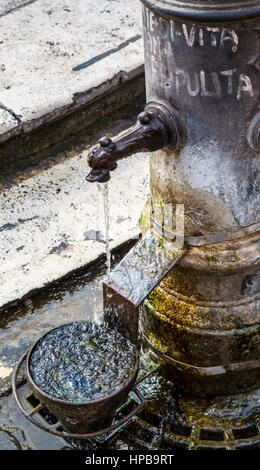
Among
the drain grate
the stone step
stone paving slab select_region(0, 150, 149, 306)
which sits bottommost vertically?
the drain grate

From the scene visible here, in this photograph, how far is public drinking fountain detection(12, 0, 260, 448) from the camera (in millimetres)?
2156

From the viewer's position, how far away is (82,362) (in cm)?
261

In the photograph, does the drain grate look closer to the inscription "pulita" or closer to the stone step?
the inscription "pulita"

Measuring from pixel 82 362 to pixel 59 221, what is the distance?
117 cm

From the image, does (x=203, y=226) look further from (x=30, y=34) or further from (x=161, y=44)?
(x=30, y=34)

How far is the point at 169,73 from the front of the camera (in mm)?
2260

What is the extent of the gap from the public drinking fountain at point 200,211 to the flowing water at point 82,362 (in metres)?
0.07

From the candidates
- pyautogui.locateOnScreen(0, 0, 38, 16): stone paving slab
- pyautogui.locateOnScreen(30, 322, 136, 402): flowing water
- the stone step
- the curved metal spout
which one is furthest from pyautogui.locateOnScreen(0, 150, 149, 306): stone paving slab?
pyautogui.locateOnScreen(0, 0, 38, 16): stone paving slab

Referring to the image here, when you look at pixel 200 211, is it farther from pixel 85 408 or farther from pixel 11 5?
pixel 11 5

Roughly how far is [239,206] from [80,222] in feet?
4.34

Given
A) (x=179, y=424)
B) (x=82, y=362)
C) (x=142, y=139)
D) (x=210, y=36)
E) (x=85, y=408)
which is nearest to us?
(x=210, y=36)

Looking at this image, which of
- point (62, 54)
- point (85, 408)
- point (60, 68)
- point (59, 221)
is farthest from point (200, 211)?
point (62, 54)
